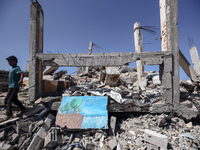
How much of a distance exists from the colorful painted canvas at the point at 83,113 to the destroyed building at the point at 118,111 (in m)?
0.18

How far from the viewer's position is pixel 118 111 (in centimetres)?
369

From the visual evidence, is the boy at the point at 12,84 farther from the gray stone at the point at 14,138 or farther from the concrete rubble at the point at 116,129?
the gray stone at the point at 14,138

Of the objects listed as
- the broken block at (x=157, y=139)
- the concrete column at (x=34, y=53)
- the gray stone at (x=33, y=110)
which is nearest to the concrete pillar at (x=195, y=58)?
the broken block at (x=157, y=139)

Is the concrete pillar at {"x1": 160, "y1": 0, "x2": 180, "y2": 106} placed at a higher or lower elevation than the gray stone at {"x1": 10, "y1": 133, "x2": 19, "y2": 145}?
higher

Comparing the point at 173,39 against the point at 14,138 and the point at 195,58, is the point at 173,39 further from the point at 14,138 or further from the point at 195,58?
the point at 14,138

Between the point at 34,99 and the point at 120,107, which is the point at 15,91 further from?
the point at 120,107

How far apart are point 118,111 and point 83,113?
4.65 ft

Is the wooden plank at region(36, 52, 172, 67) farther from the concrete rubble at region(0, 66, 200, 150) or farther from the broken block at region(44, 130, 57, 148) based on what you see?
the broken block at region(44, 130, 57, 148)

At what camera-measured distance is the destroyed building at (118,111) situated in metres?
2.68

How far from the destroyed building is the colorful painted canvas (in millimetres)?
177

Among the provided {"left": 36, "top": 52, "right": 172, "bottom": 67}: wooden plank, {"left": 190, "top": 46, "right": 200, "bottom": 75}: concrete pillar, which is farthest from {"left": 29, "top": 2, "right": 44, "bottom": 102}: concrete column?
{"left": 190, "top": 46, "right": 200, "bottom": 75}: concrete pillar

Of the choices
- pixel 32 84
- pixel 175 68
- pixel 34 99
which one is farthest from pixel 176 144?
pixel 32 84

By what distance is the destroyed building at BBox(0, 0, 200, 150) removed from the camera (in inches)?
105

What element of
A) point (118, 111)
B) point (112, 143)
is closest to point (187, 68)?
point (118, 111)
